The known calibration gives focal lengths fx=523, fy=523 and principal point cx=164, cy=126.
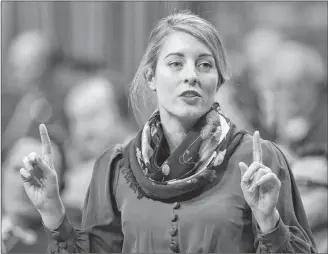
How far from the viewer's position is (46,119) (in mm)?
1827

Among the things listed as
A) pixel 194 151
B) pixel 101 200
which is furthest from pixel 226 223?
pixel 101 200

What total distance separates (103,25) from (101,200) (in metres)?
0.66

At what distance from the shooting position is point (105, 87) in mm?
1823

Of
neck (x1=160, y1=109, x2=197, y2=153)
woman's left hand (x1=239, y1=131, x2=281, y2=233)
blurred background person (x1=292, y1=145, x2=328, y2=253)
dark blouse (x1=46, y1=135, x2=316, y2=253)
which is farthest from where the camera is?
blurred background person (x1=292, y1=145, x2=328, y2=253)

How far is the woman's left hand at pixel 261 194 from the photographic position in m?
1.23

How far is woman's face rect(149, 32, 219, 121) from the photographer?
141 cm

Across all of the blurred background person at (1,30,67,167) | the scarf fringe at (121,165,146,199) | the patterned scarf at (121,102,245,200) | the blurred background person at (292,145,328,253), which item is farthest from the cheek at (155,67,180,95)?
the blurred background person at (292,145,328,253)

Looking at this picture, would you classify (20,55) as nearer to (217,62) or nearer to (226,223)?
(217,62)

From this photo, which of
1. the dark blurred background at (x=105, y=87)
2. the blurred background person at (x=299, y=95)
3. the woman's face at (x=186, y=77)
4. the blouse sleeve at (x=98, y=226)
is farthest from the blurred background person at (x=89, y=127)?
the blurred background person at (x=299, y=95)

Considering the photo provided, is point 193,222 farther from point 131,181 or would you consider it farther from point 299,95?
point 299,95

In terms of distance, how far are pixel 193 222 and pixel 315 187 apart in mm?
619

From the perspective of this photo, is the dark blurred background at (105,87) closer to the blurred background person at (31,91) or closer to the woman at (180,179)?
the blurred background person at (31,91)

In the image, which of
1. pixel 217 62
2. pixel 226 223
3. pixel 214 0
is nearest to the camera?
pixel 226 223

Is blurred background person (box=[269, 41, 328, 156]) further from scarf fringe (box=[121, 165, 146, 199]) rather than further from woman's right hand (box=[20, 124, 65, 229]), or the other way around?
woman's right hand (box=[20, 124, 65, 229])
